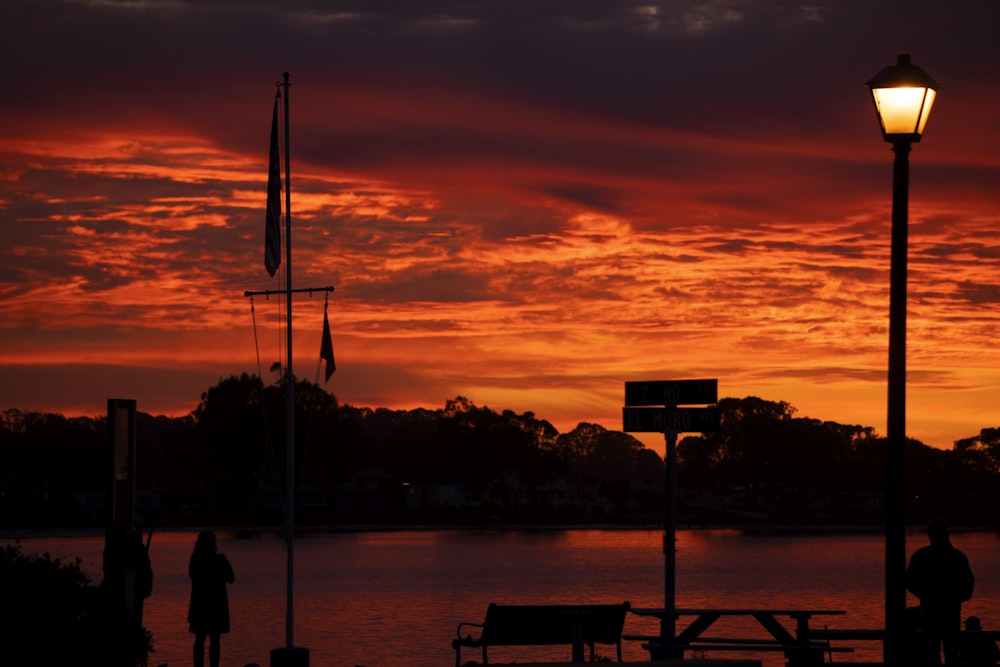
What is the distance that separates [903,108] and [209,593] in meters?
13.5

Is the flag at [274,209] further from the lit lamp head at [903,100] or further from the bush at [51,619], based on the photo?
the lit lamp head at [903,100]

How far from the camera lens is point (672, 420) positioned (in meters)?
18.6

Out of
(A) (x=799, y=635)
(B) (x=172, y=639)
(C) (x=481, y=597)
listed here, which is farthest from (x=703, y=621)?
(C) (x=481, y=597)

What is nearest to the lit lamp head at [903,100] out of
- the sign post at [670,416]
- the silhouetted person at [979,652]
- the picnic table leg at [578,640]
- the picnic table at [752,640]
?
the sign post at [670,416]

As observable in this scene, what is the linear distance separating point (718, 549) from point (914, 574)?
161198 millimetres

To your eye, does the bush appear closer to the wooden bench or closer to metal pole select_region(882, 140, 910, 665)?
the wooden bench

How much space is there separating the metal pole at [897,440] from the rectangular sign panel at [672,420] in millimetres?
4778

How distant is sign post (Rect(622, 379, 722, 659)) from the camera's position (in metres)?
18.3

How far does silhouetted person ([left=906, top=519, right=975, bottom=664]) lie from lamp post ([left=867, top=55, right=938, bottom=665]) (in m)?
5.70

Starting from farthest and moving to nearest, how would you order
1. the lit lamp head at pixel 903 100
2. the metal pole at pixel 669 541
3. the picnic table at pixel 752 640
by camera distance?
the picnic table at pixel 752 640 < the metal pole at pixel 669 541 < the lit lamp head at pixel 903 100

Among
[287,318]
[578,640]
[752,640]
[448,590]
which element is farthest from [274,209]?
[448,590]

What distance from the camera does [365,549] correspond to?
568 ft

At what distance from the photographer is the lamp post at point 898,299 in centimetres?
1356

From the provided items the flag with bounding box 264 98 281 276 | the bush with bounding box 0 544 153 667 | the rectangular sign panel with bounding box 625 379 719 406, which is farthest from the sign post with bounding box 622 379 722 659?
the flag with bounding box 264 98 281 276
